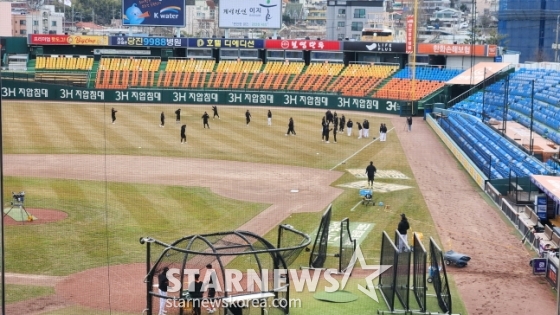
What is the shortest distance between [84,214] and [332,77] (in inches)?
1925

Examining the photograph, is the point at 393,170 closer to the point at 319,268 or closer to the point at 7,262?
the point at 319,268

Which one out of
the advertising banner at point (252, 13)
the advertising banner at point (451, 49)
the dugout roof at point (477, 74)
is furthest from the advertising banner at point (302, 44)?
the dugout roof at point (477, 74)

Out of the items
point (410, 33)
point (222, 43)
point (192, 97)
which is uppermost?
point (410, 33)

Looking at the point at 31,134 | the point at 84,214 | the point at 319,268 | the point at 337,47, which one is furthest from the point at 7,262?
the point at 337,47

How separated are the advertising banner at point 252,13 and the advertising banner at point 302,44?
87.7 inches

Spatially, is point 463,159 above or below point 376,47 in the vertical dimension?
below

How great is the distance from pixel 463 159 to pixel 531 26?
62.2 m

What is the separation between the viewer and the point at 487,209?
3083 centimetres

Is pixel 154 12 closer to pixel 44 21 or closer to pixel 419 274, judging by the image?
pixel 44 21

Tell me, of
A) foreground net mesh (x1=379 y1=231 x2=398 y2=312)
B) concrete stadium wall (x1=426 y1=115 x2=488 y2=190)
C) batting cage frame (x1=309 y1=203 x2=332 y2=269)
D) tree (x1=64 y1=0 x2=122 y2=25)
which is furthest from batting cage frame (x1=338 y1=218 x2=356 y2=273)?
tree (x1=64 y1=0 x2=122 y2=25)

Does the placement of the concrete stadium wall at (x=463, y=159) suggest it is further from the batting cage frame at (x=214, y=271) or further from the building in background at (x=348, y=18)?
the building in background at (x=348, y=18)

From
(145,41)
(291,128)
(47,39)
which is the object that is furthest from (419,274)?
(47,39)

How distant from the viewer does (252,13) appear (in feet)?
267

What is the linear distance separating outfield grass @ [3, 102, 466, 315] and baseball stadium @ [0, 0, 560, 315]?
0.40 feet
